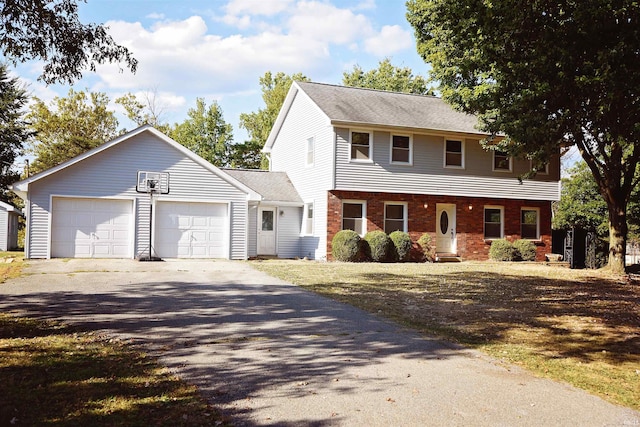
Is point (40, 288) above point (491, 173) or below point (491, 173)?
below

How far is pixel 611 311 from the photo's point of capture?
413 inches

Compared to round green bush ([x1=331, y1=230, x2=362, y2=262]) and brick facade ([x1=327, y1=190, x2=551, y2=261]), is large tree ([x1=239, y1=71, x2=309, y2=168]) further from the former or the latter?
round green bush ([x1=331, y1=230, x2=362, y2=262])

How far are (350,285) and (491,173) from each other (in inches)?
526

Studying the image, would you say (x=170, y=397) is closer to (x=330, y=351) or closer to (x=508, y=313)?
(x=330, y=351)

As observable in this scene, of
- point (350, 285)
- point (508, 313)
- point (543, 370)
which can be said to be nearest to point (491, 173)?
point (350, 285)

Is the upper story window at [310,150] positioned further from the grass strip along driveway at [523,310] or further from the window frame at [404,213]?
the grass strip along driveway at [523,310]

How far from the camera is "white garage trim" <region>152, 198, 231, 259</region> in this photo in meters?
20.8

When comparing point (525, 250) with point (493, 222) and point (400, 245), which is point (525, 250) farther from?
point (400, 245)

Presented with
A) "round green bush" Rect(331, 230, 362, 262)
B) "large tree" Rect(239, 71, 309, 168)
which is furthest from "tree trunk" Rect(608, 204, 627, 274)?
"large tree" Rect(239, 71, 309, 168)

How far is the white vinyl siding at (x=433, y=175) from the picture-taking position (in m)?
22.1

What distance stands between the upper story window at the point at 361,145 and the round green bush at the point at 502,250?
6.75 metres

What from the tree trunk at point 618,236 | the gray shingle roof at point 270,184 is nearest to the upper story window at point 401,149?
the gray shingle roof at point 270,184

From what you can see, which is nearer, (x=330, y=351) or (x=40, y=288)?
(x=330, y=351)

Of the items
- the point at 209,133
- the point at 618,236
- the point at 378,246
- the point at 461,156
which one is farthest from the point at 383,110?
the point at 209,133
